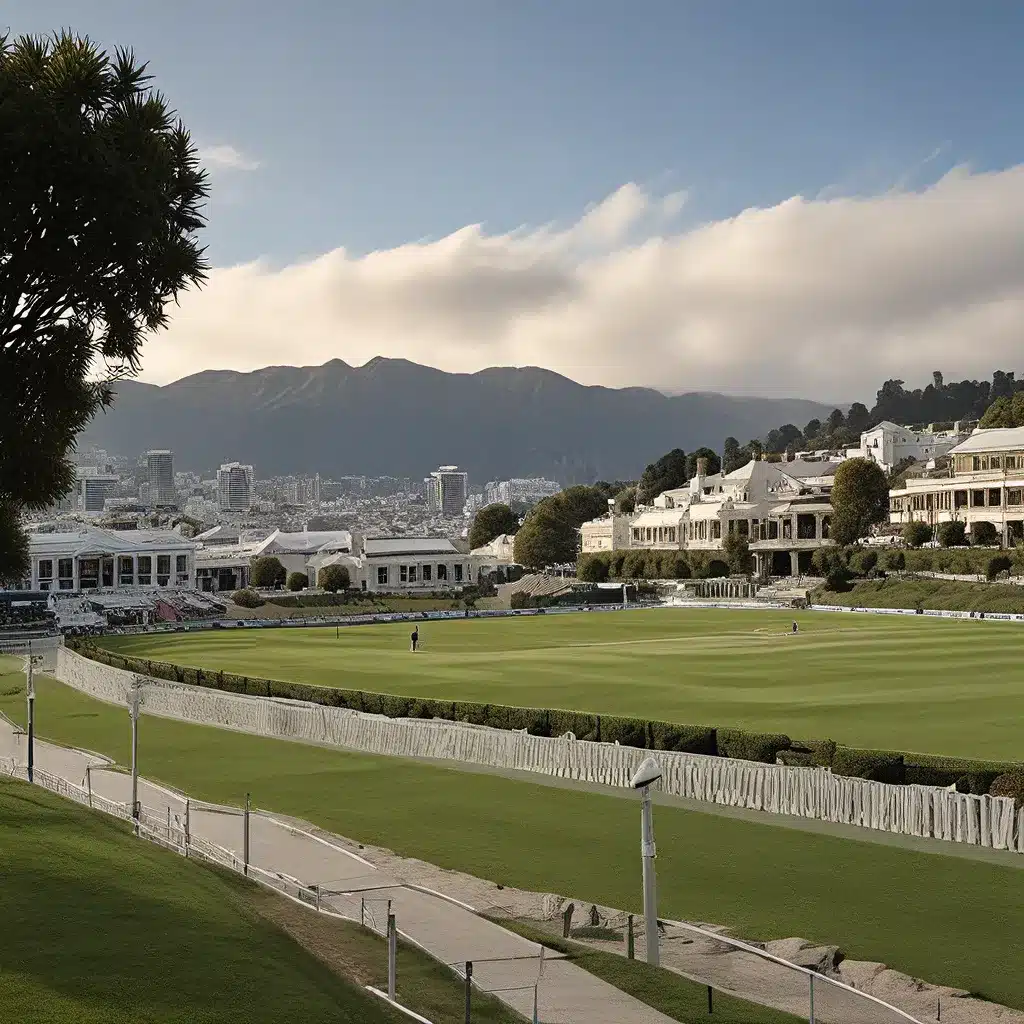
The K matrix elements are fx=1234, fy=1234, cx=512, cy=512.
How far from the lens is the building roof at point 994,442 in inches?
4284

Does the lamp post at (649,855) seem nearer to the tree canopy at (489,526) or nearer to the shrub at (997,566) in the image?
the shrub at (997,566)

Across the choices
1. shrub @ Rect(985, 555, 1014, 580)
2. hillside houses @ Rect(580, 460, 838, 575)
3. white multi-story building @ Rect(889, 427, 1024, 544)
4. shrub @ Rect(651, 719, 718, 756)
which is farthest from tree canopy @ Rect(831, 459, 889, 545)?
shrub @ Rect(651, 719, 718, 756)

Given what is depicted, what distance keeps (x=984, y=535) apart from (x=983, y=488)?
7.36 meters

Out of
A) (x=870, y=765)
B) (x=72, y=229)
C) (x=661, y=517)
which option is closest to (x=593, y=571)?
(x=661, y=517)

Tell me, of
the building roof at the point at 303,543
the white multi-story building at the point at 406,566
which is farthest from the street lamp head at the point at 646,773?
the building roof at the point at 303,543

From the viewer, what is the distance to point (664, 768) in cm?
2553

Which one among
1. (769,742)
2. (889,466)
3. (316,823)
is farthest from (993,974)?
(889,466)

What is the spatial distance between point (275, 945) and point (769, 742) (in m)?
15.5

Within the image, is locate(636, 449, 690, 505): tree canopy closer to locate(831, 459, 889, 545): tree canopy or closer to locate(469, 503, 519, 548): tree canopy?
locate(469, 503, 519, 548): tree canopy

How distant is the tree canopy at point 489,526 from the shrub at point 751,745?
5774 inches

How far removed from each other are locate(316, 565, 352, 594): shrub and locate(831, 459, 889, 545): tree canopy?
49282 mm

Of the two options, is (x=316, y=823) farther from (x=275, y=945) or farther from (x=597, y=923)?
(x=275, y=945)

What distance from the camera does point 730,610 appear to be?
97188mm

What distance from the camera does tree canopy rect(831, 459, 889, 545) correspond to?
377 ft
